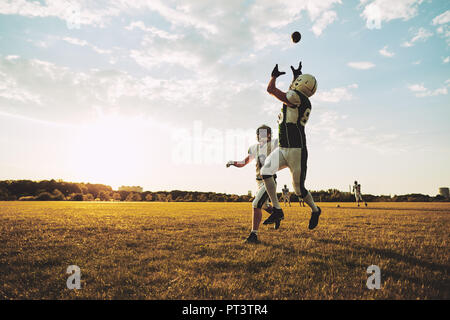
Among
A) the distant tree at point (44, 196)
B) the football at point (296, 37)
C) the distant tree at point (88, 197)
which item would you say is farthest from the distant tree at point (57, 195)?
the football at point (296, 37)

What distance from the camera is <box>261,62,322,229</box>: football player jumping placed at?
14.7 ft

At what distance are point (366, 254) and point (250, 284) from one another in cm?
277

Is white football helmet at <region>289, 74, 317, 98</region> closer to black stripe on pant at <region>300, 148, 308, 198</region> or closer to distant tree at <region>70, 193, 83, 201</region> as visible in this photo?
black stripe on pant at <region>300, 148, 308, 198</region>

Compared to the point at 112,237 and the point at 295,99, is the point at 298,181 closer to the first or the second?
the point at 295,99

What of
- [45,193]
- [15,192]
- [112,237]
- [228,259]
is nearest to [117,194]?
[45,193]

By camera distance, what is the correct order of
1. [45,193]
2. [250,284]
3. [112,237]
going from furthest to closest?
[45,193], [112,237], [250,284]

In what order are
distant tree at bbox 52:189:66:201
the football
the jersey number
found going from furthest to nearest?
distant tree at bbox 52:189:66:201 → the jersey number → the football

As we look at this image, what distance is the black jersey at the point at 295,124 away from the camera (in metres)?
4.54

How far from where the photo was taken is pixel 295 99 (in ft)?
14.8

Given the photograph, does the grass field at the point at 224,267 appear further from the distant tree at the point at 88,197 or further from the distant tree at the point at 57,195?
the distant tree at the point at 88,197

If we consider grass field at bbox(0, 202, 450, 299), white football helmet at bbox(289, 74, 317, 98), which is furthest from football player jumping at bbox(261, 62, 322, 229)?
grass field at bbox(0, 202, 450, 299)

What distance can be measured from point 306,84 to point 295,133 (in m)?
0.91
